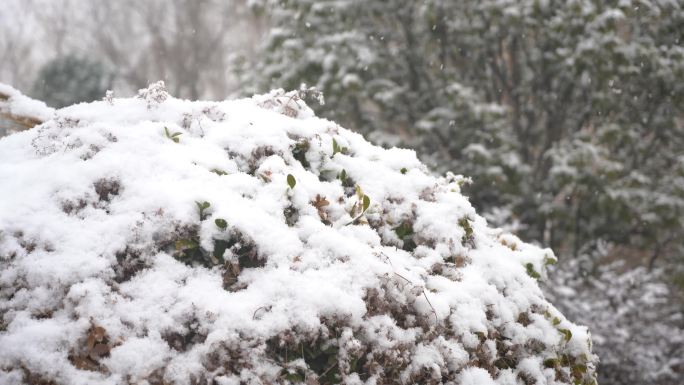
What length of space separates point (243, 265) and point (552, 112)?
19.0 ft

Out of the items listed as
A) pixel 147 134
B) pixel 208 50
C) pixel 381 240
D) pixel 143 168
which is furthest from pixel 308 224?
pixel 208 50

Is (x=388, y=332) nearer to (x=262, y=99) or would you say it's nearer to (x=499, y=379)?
(x=499, y=379)

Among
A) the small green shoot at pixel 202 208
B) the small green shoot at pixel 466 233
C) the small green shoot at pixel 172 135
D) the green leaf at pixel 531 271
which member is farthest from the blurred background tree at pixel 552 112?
the small green shoot at pixel 202 208

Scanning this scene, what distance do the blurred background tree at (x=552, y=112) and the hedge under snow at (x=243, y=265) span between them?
11.7ft

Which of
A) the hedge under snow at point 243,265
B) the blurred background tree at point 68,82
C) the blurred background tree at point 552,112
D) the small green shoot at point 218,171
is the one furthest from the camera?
the blurred background tree at point 68,82

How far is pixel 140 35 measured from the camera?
1531 centimetres

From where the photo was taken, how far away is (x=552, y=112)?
6508 millimetres

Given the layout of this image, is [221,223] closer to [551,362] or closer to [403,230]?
[403,230]

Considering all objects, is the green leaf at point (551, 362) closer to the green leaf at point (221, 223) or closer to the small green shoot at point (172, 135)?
the green leaf at point (221, 223)

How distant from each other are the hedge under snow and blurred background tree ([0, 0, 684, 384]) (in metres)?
3.56

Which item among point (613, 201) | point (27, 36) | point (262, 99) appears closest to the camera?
point (262, 99)

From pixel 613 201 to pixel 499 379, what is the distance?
14.2 ft

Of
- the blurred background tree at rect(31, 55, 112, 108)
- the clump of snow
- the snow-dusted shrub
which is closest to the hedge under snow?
the clump of snow

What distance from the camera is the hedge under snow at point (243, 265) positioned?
152 centimetres
